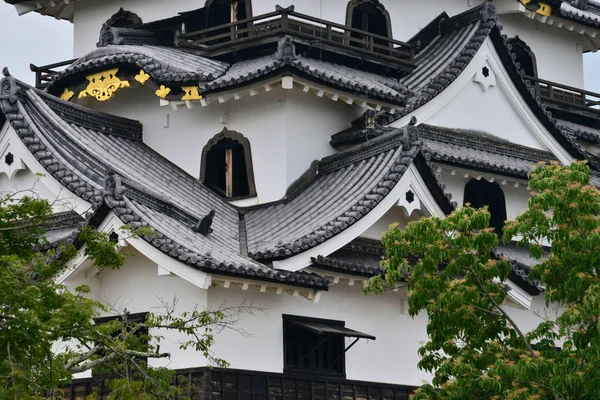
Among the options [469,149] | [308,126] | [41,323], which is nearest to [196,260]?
[41,323]

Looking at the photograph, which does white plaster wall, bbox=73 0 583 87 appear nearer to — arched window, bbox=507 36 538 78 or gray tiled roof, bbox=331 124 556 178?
arched window, bbox=507 36 538 78

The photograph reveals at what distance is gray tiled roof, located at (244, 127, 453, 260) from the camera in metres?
23.3

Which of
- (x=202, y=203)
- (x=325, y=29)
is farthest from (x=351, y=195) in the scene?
(x=325, y=29)

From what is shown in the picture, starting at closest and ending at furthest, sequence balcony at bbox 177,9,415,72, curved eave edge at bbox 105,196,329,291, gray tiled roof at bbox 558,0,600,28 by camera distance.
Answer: curved eave edge at bbox 105,196,329,291
balcony at bbox 177,9,415,72
gray tiled roof at bbox 558,0,600,28

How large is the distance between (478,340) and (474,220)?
1558 mm

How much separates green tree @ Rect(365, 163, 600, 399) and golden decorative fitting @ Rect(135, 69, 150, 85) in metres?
8.02

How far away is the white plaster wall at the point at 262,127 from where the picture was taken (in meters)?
26.3

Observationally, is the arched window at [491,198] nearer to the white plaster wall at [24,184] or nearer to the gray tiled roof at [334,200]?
the gray tiled roof at [334,200]

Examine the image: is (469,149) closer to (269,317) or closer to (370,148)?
(370,148)

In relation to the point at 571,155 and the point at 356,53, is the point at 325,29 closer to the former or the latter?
the point at 356,53

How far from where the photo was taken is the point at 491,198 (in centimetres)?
2808

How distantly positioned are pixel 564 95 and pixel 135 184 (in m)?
11.9

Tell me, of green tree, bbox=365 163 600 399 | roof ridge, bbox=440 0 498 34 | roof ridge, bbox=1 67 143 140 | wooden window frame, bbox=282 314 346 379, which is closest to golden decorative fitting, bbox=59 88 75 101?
roof ridge, bbox=1 67 143 140

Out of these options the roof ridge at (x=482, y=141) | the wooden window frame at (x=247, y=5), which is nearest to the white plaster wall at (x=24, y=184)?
the wooden window frame at (x=247, y=5)
